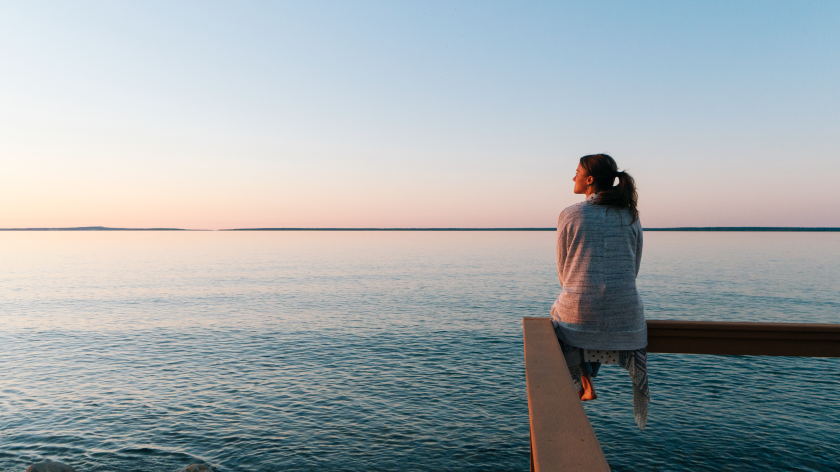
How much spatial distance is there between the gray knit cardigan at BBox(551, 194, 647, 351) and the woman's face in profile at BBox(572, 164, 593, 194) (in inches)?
6.7

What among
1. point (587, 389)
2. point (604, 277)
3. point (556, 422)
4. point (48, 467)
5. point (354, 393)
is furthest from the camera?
point (354, 393)

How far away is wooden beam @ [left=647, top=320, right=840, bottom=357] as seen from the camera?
3959mm

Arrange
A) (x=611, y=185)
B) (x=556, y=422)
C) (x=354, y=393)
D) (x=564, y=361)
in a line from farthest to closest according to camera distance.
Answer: (x=354, y=393) < (x=611, y=185) < (x=564, y=361) < (x=556, y=422)

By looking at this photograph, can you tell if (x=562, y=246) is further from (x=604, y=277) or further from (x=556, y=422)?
(x=556, y=422)

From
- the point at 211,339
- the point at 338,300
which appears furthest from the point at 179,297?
the point at 211,339

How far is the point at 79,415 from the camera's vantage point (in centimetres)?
1562

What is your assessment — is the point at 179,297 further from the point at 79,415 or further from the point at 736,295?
the point at 736,295

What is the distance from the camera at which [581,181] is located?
12.9 ft

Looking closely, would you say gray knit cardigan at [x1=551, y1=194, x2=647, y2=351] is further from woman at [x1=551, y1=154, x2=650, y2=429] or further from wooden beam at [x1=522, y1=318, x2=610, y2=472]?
wooden beam at [x1=522, y1=318, x2=610, y2=472]

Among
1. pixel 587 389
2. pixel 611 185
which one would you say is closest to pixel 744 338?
pixel 587 389

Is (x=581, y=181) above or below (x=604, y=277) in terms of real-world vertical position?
above

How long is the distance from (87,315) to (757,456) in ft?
120

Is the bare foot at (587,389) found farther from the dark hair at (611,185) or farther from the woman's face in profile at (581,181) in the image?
the woman's face in profile at (581,181)

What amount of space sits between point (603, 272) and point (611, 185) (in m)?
0.61
